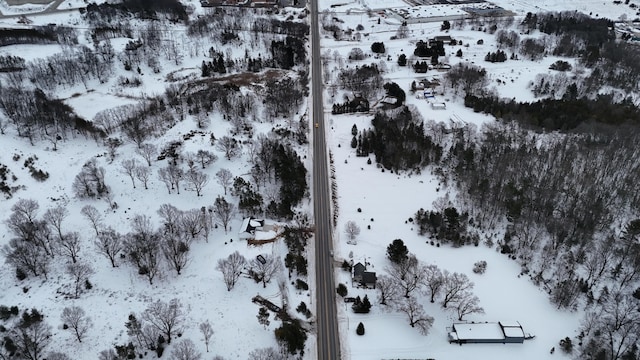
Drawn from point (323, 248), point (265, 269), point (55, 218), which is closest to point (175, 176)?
point (55, 218)

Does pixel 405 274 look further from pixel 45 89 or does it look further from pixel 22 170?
pixel 45 89

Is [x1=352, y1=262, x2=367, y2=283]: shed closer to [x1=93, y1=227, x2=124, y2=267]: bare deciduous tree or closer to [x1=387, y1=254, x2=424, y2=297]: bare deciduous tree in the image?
[x1=387, y1=254, x2=424, y2=297]: bare deciduous tree

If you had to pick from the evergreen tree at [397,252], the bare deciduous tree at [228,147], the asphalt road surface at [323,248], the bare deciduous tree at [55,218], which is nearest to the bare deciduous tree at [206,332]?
the asphalt road surface at [323,248]

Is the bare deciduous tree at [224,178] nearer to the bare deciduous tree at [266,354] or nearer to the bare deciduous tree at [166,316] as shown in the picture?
the bare deciduous tree at [166,316]

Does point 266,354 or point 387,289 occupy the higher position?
point 387,289

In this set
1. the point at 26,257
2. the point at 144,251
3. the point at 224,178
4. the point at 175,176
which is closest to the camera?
the point at 26,257

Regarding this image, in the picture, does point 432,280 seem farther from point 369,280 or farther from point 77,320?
point 77,320

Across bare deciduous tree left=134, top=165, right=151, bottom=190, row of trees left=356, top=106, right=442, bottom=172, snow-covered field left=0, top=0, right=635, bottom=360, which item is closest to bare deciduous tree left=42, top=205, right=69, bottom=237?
snow-covered field left=0, top=0, right=635, bottom=360
